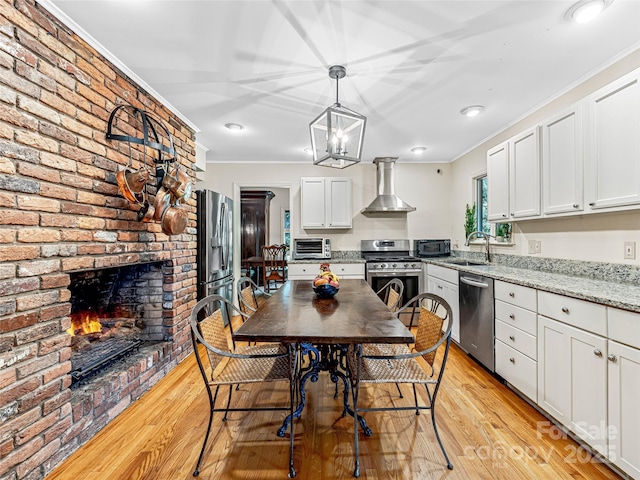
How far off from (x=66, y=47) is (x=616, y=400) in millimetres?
3413

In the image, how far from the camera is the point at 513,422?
6.65ft

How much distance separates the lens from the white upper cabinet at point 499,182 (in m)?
3.02

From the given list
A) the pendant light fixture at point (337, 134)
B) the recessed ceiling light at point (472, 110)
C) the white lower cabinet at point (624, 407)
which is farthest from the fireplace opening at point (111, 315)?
the recessed ceiling light at point (472, 110)

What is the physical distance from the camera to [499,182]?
3119 millimetres

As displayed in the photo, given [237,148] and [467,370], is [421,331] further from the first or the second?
[237,148]

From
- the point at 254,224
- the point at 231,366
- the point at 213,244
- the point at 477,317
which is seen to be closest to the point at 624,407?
the point at 477,317

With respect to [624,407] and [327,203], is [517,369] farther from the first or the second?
[327,203]

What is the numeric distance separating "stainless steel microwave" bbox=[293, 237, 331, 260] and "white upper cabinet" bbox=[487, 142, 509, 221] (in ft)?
7.39

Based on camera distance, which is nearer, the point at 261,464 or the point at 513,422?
the point at 261,464

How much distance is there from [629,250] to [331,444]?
2.26 metres

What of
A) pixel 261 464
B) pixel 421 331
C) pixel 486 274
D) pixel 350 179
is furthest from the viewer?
pixel 350 179

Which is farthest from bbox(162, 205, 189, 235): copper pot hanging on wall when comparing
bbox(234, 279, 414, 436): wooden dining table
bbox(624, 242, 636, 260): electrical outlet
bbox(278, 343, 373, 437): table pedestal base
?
bbox(624, 242, 636, 260): electrical outlet

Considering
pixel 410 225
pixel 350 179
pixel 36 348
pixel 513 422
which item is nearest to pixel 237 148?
pixel 350 179

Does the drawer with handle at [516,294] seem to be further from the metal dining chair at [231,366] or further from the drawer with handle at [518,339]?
the metal dining chair at [231,366]
